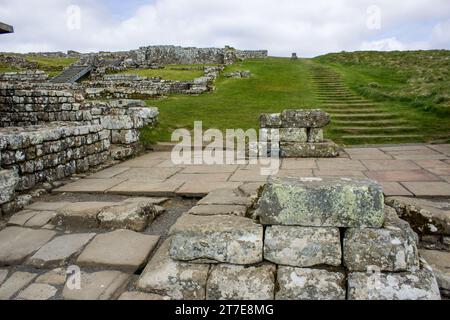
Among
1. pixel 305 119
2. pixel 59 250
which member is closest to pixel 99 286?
pixel 59 250

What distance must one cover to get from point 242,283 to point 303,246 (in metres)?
0.56

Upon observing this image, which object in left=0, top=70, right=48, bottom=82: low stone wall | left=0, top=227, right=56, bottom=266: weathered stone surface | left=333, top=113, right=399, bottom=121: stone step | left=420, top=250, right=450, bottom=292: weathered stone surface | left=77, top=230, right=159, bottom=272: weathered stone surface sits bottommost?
left=0, top=227, right=56, bottom=266: weathered stone surface

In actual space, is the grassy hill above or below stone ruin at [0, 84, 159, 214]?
above

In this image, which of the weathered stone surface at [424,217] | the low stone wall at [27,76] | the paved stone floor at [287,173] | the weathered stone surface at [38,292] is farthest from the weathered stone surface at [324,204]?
the low stone wall at [27,76]

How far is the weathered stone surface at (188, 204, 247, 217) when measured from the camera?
364 centimetres

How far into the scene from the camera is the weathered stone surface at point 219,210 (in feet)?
11.9

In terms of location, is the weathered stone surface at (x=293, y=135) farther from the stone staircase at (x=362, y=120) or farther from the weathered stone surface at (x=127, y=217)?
the weathered stone surface at (x=127, y=217)

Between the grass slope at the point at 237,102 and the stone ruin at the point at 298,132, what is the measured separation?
127 inches

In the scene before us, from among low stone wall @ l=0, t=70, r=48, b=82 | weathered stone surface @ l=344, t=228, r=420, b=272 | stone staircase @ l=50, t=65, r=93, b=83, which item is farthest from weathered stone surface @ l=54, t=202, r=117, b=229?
stone staircase @ l=50, t=65, r=93, b=83

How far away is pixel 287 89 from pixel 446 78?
9151 millimetres

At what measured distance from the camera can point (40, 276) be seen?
3246mm

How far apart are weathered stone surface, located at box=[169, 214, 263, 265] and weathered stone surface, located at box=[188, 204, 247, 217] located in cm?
46

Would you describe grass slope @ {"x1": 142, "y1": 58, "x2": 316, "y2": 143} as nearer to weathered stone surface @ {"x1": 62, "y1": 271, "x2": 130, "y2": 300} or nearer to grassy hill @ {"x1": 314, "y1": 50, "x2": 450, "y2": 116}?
grassy hill @ {"x1": 314, "y1": 50, "x2": 450, "y2": 116}
